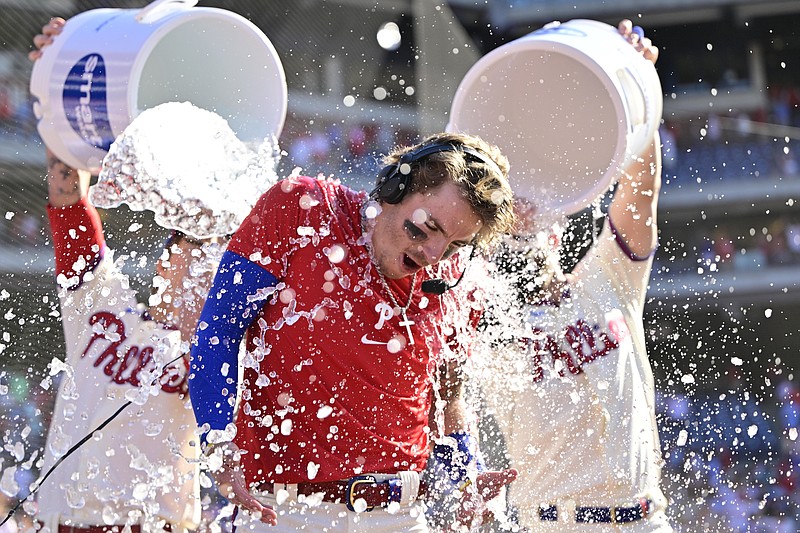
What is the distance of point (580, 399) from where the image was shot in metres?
2.42

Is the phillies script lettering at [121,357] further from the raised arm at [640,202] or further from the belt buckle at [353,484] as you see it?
the raised arm at [640,202]

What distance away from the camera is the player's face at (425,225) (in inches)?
65.6

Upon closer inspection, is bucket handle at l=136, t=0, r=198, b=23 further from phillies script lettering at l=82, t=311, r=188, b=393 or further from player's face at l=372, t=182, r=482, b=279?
player's face at l=372, t=182, r=482, b=279

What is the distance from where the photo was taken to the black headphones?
168 centimetres

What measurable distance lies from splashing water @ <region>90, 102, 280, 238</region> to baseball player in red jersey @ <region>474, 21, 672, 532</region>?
2.24 feet

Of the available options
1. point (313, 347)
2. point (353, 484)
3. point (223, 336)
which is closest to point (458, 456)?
point (353, 484)

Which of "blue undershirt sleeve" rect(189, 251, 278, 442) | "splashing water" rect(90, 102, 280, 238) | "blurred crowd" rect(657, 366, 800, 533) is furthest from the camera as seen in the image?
"blurred crowd" rect(657, 366, 800, 533)

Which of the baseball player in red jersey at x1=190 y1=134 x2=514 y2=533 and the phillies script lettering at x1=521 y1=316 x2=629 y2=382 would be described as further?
the phillies script lettering at x1=521 y1=316 x2=629 y2=382

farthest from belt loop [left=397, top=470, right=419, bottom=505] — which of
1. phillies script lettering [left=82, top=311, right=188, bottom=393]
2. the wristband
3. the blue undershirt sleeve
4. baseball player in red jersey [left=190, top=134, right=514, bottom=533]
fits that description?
phillies script lettering [left=82, top=311, right=188, bottom=393]

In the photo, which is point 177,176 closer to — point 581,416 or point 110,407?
point 110,407

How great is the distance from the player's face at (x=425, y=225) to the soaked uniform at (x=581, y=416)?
0.78 metres

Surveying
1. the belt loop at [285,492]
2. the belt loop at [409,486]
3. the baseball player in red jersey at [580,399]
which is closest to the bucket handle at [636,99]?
the baseball player in red jersey at [580,399]

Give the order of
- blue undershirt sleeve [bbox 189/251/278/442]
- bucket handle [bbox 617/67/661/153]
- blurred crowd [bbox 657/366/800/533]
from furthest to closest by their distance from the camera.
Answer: blurred crowd [bbox 657/366/800/533], bucket handle [bbox 617/67/661/153], blue undershirt sleeve [bbox 189/251/278/442]

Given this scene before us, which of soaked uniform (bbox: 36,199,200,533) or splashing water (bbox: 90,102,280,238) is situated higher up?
splashing water (bbox: 90,102,280,238)
